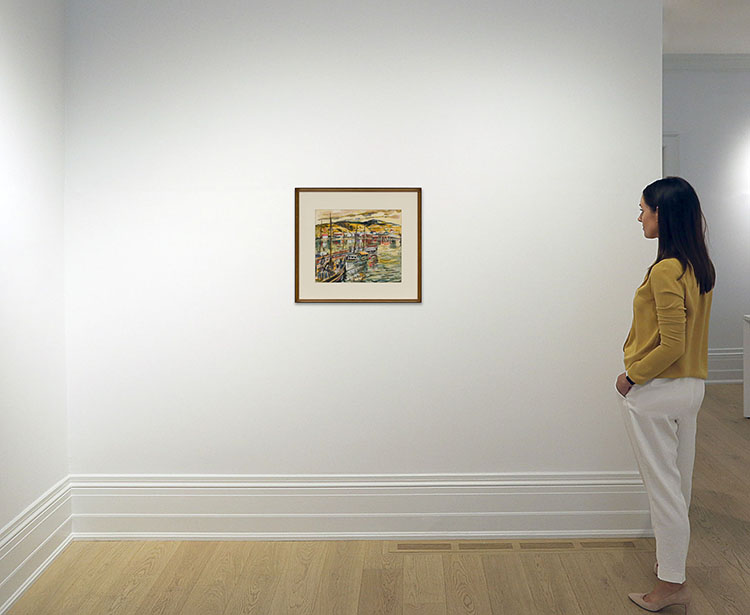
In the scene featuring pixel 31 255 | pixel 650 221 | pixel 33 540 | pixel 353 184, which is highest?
pixel 353 184

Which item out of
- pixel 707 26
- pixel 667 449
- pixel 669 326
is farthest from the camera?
pixel 707 26

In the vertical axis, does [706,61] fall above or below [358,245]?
above

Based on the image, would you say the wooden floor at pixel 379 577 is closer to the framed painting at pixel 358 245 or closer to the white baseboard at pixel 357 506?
the white baseboard at pixel 357 506

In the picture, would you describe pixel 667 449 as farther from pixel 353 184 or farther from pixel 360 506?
pixel 353 184

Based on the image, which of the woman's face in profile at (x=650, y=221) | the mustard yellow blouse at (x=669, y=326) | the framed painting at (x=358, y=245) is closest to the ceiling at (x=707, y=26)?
the woman's face in profile at (x=650, y=221)

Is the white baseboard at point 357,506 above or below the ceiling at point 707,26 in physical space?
below

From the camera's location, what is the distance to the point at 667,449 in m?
2.56

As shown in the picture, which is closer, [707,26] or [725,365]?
[707,26]

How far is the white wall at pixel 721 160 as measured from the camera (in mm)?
6590

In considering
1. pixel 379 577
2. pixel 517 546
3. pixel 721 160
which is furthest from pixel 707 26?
pixel 379 577

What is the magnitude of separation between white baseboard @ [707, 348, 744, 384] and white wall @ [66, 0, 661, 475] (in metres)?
4.04

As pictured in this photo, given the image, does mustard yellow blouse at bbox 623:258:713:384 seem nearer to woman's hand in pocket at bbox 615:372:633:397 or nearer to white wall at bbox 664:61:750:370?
woman's hand in pocket at bbox 615:372:633:397

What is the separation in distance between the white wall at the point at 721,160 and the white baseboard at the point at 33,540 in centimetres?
598

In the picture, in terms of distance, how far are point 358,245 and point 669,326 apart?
1.42 metres
